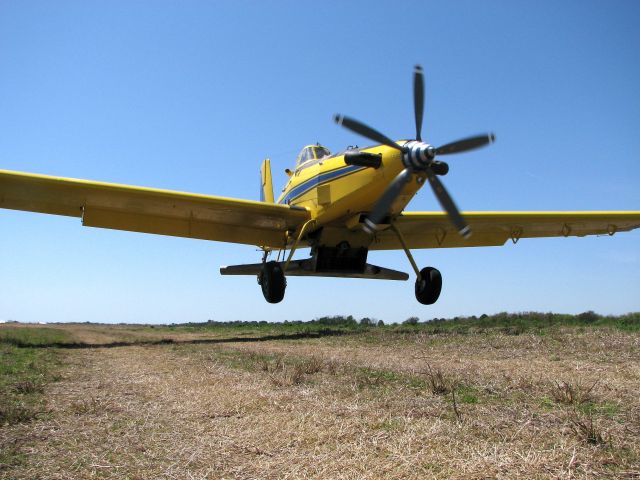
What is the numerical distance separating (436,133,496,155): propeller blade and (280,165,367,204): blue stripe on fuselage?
9.55 ft

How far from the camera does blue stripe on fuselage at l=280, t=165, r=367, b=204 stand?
15602mm

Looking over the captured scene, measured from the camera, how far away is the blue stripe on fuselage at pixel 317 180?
15602 mm

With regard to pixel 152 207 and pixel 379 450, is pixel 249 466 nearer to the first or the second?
pixel 379 450

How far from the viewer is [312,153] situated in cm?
1838

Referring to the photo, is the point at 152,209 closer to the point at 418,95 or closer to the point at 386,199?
the point at 386,199

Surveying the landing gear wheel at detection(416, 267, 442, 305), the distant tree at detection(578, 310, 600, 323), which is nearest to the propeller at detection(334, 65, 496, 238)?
the landing gear wheel at detection(416, 267, 442, 305)

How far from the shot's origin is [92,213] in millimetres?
16188

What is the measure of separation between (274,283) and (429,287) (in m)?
5.01

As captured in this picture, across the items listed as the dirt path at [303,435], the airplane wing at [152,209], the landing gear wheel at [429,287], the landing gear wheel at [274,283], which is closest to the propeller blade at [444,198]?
the landing gear wheel at [429,287]

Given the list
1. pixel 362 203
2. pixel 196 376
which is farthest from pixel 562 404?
pixel 362 203

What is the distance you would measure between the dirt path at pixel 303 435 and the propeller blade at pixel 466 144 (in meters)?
7.16

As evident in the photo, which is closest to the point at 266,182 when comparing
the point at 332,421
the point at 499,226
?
the point at 499,226

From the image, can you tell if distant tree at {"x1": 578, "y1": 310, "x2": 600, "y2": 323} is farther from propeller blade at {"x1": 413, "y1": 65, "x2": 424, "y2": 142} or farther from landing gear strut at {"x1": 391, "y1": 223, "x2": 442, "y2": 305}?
propeller blade at {"x1": 413, "y1": 65, "x2": 424, "y2": 142}

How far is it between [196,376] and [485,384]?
440 cm
